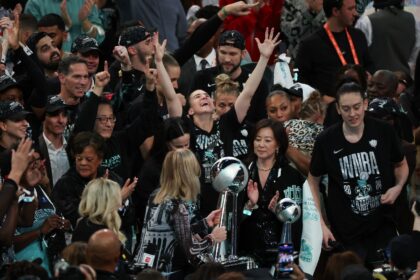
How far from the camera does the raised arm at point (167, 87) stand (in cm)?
1295

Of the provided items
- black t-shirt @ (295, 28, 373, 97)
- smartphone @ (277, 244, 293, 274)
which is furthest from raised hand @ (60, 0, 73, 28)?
smartphone @ (277, 244, 293, 274)

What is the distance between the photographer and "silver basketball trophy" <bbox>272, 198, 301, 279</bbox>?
1050cm

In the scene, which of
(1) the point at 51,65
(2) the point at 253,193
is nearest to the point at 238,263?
(2) the point at 253,193

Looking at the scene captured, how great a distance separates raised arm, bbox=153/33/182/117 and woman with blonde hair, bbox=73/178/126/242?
2077 mm

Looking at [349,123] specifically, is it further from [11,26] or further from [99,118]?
[11,26]

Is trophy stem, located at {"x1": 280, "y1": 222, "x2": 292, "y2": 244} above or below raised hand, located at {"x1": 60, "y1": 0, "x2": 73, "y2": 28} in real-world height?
below

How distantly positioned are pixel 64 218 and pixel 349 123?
8.55 ft

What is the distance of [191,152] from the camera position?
37.9 ft

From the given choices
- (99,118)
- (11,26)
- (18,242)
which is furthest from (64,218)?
(11,26)

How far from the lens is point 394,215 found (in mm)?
12875

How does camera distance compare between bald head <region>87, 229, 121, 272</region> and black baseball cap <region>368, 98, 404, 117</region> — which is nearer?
bald head <region>87, 229, 121, 272</region>

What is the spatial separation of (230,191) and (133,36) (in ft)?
11.5

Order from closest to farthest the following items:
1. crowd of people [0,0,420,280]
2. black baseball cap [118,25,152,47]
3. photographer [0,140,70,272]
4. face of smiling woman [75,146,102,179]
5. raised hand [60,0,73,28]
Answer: crowd of people [0,0,420,280] → photographer [0,140,70,272] → face of smiling woman [75,146,102,179] → black baseball cap [118,25,152,47] → raised hand [60,0,73,28]

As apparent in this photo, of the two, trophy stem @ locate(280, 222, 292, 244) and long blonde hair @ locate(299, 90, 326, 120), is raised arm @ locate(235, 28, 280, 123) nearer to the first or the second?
long blonde hair @ locate(299, 90, 326, 120)
